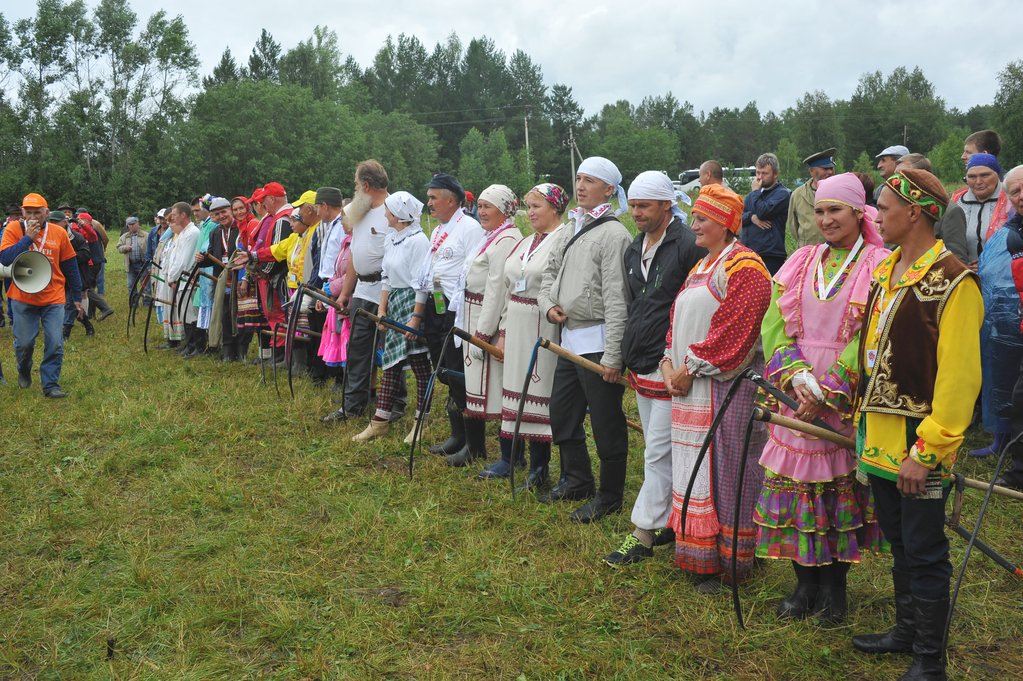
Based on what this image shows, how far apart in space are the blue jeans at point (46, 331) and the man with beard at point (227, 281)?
1964mm

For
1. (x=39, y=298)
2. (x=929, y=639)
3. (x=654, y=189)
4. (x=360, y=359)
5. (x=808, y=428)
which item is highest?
(x=654, y=189)

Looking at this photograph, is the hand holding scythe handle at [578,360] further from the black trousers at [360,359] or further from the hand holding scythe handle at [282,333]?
the hand holding scythe handle at [282,333]

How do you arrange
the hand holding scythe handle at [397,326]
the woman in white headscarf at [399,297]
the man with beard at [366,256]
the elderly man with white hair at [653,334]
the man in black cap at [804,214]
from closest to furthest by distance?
the elderly man with white hair at [653,334], the hand holding scythe handle at [397,326], the woman in white headscarf at [399,297], the man with beard at [366,256], the man in black cap at [804,214]

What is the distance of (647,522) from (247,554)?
221cm

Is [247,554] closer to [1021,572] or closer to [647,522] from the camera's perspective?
[647,522]

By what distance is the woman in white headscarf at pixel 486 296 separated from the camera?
6.12 m

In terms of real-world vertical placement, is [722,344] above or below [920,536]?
above

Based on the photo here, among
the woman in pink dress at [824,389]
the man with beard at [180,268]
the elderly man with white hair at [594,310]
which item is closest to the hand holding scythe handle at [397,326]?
the elderly man with white hair at [594,310]

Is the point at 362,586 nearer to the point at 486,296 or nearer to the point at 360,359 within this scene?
the point at 486,296

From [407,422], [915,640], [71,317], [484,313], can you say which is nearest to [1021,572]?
[915,640]

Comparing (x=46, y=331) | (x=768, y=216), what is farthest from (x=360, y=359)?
(x=768, y=216)

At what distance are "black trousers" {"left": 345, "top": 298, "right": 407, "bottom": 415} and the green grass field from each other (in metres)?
0.71

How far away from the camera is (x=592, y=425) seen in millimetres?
5289

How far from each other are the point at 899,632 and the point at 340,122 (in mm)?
59849
